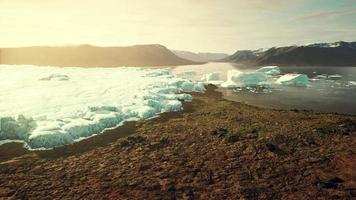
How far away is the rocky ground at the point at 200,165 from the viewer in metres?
10.4

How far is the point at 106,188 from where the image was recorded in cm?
1067

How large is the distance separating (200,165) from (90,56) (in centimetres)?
13881

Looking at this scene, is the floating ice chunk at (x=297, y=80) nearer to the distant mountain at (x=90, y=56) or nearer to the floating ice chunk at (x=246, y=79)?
the floating ice chunk at (x=246, y=79)

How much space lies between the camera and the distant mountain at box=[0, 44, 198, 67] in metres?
122

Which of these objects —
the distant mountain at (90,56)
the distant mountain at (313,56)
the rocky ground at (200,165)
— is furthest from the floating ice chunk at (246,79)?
the distant mountain at (313,56)

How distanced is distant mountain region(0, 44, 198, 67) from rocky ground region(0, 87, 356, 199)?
4229 inches

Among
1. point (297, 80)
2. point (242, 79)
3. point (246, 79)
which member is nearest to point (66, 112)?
point (242, 79)

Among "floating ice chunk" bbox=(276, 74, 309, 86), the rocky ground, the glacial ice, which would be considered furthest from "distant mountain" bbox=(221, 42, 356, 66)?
the rocky ground

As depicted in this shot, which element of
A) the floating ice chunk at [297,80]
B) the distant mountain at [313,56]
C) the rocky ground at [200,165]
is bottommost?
the rocky ground at [200,165]

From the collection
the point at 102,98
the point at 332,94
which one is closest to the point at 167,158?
the point at 102,98

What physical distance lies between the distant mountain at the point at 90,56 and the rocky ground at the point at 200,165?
107 meters

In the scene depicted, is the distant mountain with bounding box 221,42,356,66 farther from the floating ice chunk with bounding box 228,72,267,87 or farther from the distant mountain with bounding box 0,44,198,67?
the floating ice chunk with bounding box 228,72,267,87

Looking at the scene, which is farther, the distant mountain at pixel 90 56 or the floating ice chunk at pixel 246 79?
the distant mountain at pixel 90 56

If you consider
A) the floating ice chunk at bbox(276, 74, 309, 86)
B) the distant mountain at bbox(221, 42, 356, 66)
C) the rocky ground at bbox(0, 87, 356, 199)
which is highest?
the distant mountain at bbox(221, 42, 356, 66)
